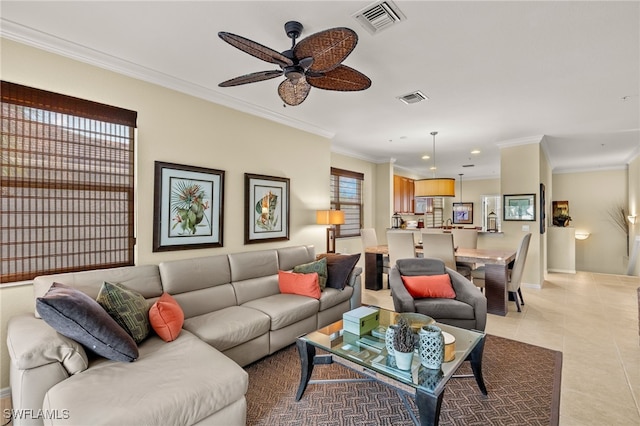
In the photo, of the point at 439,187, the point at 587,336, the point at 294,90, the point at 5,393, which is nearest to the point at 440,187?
the point at 439,187

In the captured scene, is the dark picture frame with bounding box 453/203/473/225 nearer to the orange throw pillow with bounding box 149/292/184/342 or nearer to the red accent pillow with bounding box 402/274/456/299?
the red accent pillow with bounding box 402/274/456/299

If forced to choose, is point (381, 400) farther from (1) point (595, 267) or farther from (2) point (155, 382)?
(1) point (595, 267)

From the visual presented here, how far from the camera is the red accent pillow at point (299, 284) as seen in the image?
333cm

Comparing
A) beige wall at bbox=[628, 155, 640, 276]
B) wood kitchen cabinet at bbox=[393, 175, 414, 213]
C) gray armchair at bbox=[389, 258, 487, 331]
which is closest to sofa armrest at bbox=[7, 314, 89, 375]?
gray armchair at bbox=[389, 258, 487, 331]

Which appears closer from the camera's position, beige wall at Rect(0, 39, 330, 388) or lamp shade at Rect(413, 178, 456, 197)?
beige wall at Rect(0, 39, 330, 388)

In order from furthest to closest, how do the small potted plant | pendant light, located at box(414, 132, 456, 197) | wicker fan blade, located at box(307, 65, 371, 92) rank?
pendant light, located at box(414, 132, 456, 197), wicker fan blade, located at box(307, 65, 371, 92), the small potted plant

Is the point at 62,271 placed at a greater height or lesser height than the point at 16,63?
lesser

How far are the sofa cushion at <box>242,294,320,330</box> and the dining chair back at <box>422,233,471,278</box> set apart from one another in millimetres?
2080

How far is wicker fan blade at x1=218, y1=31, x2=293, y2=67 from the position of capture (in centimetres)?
169

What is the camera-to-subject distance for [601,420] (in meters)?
2.01

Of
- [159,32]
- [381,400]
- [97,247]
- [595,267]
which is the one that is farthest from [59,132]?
[595,267]

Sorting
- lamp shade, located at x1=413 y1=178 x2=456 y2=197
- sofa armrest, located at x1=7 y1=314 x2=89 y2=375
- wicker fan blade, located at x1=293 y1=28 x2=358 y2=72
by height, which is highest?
wicker fan blade, located at x1=293 y1=28 x2=358 y2=72

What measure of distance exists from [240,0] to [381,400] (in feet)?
9.56

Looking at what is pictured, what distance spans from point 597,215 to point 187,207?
993 centimetres
